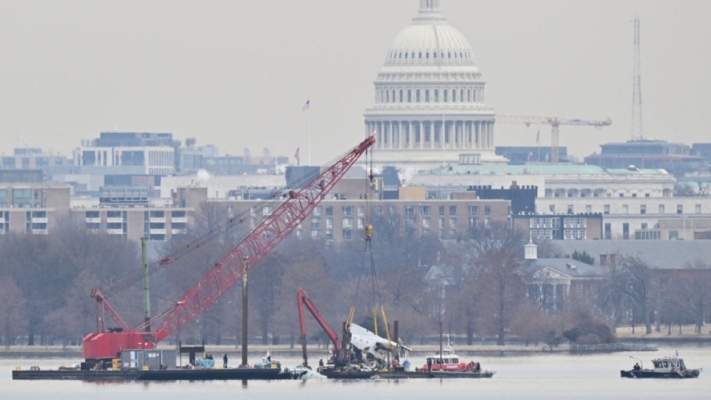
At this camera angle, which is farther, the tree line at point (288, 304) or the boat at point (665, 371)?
the tree line at point (288, 304)

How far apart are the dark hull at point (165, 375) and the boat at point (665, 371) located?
13522 mm

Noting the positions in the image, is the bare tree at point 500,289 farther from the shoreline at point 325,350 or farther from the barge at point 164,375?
the barge at point 164,375

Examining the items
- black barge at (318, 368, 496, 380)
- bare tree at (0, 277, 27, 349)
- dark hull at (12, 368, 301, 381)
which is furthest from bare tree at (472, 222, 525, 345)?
dark hull at (12, 368, 301, 381)

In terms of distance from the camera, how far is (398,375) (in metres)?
151

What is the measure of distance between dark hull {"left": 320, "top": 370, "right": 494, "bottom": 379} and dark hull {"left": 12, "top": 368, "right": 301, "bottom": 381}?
192 centimetres

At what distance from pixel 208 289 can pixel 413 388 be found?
32068 mm

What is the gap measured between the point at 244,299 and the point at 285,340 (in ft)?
110

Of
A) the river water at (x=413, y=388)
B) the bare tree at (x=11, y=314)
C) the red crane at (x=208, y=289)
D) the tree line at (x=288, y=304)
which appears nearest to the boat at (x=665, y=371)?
the river water at (x=413, y=388)

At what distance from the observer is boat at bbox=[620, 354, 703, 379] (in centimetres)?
15212

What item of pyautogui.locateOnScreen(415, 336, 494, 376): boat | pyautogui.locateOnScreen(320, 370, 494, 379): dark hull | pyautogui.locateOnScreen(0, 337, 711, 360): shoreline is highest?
pyautogui.locateOnScreen(0, 337, 711, 360): shoreline

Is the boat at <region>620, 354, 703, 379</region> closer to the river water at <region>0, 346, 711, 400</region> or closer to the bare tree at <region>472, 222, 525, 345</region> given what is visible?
the river water at <region>0, 346, 711, 400</region>

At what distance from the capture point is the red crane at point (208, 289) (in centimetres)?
15600

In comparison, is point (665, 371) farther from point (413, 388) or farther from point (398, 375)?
point (413, 388)

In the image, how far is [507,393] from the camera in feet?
468
